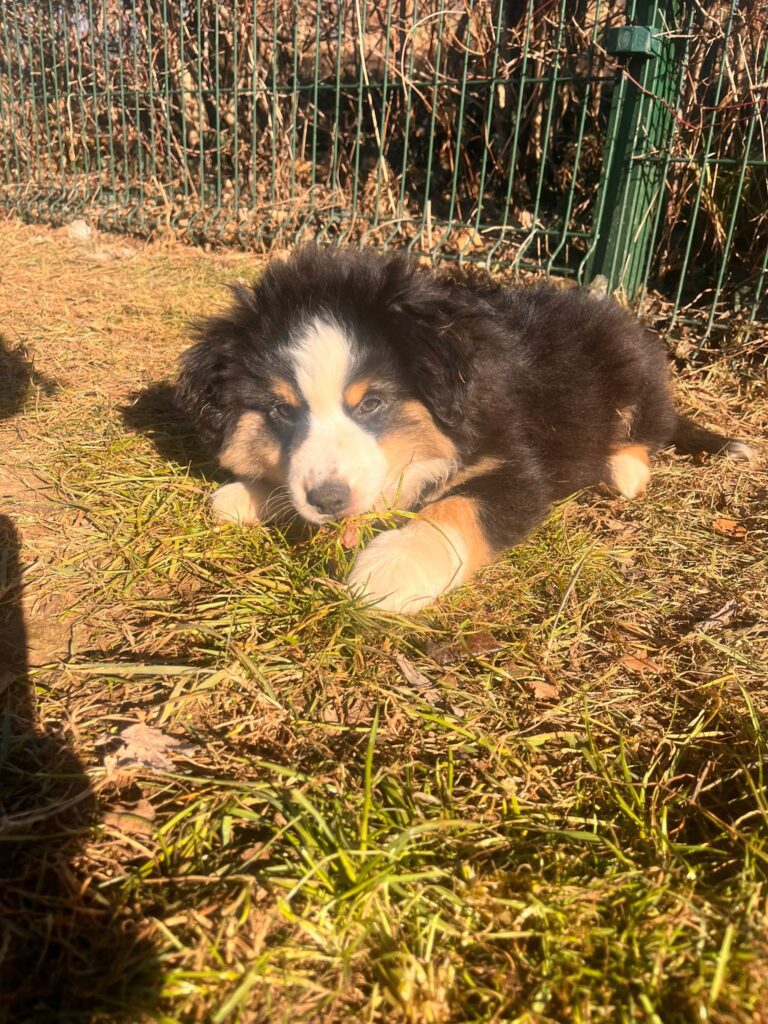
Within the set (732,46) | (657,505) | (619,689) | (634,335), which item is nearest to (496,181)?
(732,46)

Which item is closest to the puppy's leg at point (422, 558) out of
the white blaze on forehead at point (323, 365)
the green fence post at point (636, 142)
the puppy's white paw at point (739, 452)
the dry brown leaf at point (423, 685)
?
the dry brown leaf at point (423, 685)

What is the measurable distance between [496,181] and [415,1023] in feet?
22.6

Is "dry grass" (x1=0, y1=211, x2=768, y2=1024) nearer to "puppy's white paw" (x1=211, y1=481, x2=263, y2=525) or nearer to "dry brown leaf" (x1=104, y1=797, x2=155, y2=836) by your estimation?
"dry brown leaf" (x1=104, y1=797, x2=155, y2=836)

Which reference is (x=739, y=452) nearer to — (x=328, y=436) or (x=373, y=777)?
(x=328, y=436)

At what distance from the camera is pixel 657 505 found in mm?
2938

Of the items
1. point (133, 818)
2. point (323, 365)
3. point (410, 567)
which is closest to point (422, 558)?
point (410, 567)

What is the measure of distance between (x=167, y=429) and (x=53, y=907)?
2.46 m

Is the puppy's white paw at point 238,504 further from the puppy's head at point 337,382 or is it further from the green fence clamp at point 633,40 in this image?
the green fence clamp at point 633,40

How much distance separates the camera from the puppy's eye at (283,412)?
2.56 metres

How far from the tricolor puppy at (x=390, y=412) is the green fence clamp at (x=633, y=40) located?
8.04 feet

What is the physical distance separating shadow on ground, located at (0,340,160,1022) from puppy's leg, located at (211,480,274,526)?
1.11m

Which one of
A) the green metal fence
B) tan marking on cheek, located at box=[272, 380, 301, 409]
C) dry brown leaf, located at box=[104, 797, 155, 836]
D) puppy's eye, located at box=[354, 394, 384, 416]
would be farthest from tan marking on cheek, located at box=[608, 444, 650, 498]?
dry brown leaf, located at box=[104, 797, 155, 836]

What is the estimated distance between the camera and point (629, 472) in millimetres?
3086

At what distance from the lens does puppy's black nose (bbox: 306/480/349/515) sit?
7.37ft
